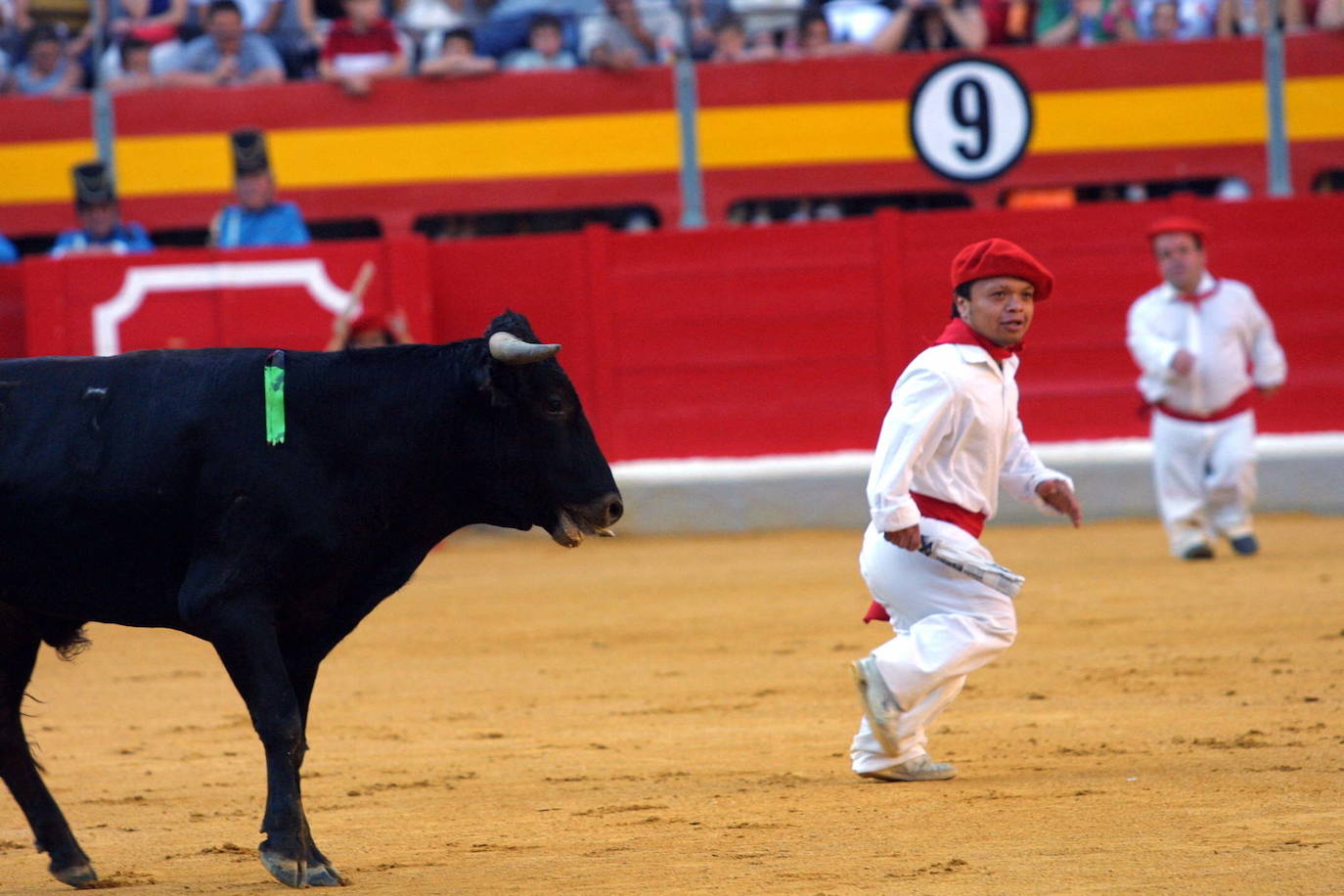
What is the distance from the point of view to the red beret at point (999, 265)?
477 centimetres

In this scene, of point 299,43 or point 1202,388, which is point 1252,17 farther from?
point 299,43

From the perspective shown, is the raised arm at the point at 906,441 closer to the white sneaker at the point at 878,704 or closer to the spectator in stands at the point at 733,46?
the white sneaker at the point at 878,704

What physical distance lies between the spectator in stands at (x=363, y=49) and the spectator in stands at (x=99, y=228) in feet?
4.85

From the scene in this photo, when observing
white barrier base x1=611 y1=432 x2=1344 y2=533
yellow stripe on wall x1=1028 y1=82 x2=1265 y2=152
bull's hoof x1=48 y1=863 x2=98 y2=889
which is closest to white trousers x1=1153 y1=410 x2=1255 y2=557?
white barrier base x1=611 y1=432 x2=1344 y2=533

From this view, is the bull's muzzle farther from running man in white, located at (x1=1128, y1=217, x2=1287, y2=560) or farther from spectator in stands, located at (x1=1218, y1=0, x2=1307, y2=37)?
spectator in stands, located at (x1=1218, y1=0, x2=1307, y2=37)

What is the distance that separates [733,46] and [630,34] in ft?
2.06

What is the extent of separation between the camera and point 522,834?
4.45m

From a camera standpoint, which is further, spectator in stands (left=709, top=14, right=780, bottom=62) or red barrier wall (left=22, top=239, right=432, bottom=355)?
spectator in stands (left=709, top=14, right=780, bottom=62)

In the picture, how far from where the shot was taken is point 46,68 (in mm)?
11789

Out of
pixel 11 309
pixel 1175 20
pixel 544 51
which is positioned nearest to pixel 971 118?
pixel 1175 20

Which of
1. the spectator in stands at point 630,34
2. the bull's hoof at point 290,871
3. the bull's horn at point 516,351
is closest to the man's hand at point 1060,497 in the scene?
the bull's horn at point 516,351

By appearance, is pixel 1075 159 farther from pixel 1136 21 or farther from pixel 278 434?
pixel 278 434

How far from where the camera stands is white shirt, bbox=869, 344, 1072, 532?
468 cm

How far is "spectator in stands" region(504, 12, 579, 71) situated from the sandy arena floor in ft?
12.8
